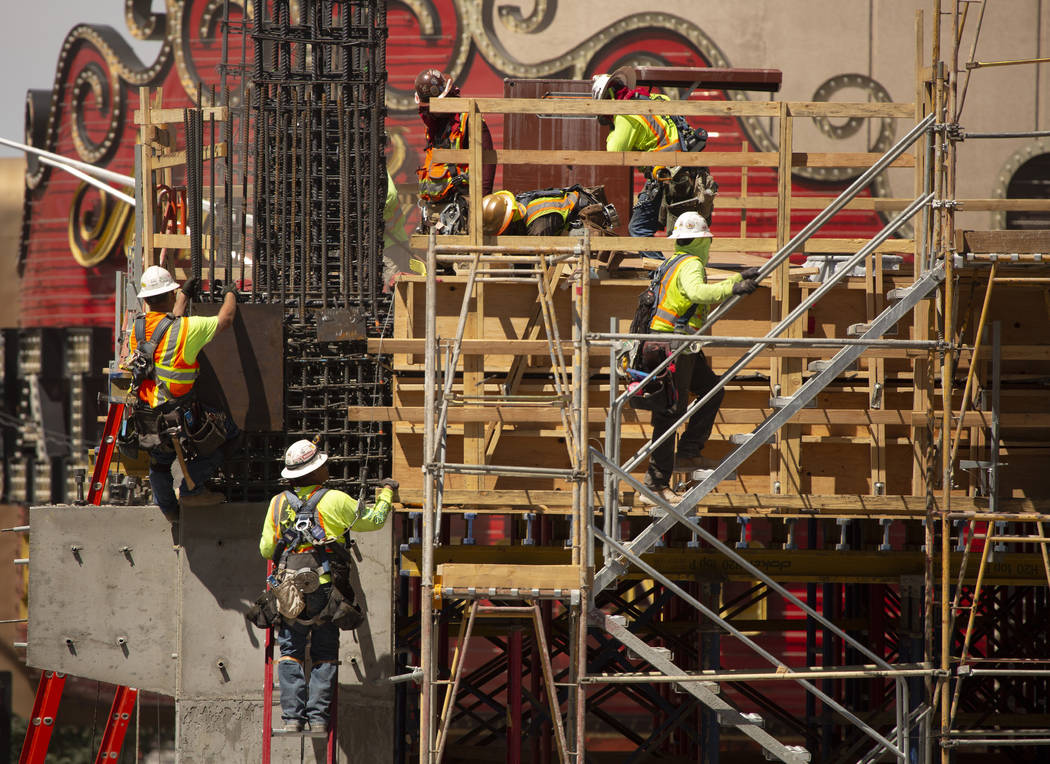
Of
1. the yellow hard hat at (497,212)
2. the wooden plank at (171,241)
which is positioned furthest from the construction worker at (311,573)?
the wooden plank at (171,241)

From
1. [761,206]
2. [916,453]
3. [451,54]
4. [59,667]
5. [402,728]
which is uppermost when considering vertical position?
[451,54]

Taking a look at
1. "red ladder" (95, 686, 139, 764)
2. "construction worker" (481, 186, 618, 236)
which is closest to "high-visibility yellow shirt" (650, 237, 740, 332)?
"construction worker" (481, 186, 618, 236)

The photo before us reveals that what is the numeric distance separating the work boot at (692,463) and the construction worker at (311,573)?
237 cm

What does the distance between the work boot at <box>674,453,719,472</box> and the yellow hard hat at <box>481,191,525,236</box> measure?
8.77ft

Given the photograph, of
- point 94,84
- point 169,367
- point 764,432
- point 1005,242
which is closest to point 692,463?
point 764,432

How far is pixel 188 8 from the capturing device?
20.8 metres

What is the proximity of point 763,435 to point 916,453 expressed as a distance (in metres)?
1.72

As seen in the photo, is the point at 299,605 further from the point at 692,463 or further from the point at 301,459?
the point at 692,463

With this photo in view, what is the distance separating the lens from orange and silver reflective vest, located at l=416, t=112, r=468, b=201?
13195 mm

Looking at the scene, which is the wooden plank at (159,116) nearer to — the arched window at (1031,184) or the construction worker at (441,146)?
the construction worker at (441,146)

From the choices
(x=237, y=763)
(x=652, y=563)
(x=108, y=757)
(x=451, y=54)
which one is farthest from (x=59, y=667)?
(x=451, y=54)

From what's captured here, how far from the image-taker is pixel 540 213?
12117 mm

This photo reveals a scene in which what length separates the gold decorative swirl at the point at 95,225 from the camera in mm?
21297

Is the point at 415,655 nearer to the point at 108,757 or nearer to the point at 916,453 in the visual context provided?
the point at 108,757
